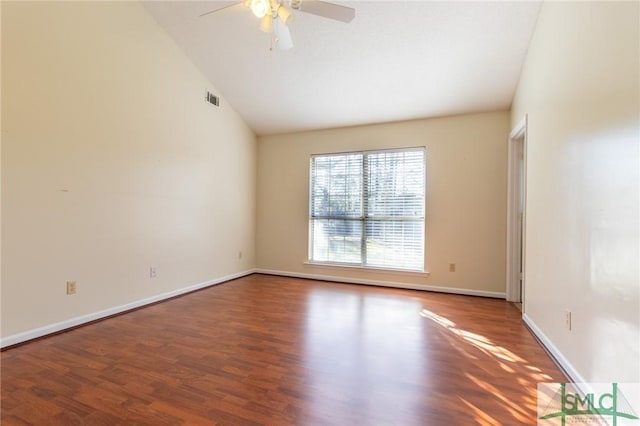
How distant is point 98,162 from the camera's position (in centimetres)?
296

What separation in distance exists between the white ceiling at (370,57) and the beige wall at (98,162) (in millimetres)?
528

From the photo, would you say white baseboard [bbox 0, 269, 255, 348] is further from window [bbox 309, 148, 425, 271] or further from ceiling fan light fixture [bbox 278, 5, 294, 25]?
ceiling fan light fixture [bbox 278, 5, 294, 25]

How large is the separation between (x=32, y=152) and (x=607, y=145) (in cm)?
406

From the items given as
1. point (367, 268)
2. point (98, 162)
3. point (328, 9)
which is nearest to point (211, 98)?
point (98, 162)

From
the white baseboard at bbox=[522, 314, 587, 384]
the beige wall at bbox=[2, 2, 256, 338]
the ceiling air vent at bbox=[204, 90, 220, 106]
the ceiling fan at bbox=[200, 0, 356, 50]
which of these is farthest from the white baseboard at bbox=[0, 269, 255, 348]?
the white baseboard at bbox=[522, 314, 587, 384]

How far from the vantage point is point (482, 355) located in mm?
2285

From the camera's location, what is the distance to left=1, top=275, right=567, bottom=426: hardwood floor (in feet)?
5.23

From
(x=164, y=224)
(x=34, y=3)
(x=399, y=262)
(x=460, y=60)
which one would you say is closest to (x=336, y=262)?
(x=399, y=262)

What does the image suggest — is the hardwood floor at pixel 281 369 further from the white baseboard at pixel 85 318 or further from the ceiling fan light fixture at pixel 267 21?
the ceiling fan light fixture at pixel 267 21

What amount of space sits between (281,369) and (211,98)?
3.80m

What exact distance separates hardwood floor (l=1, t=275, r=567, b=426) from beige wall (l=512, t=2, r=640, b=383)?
0.46 meters

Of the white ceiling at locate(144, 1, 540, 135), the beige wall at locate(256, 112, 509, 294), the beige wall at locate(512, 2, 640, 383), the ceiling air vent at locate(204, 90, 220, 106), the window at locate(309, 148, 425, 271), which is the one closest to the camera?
the beige wall at locate(512, 2, 640, 383)

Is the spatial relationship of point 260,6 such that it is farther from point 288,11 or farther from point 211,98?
point 211,98

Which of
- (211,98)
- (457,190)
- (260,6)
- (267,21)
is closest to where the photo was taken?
(260,6)
